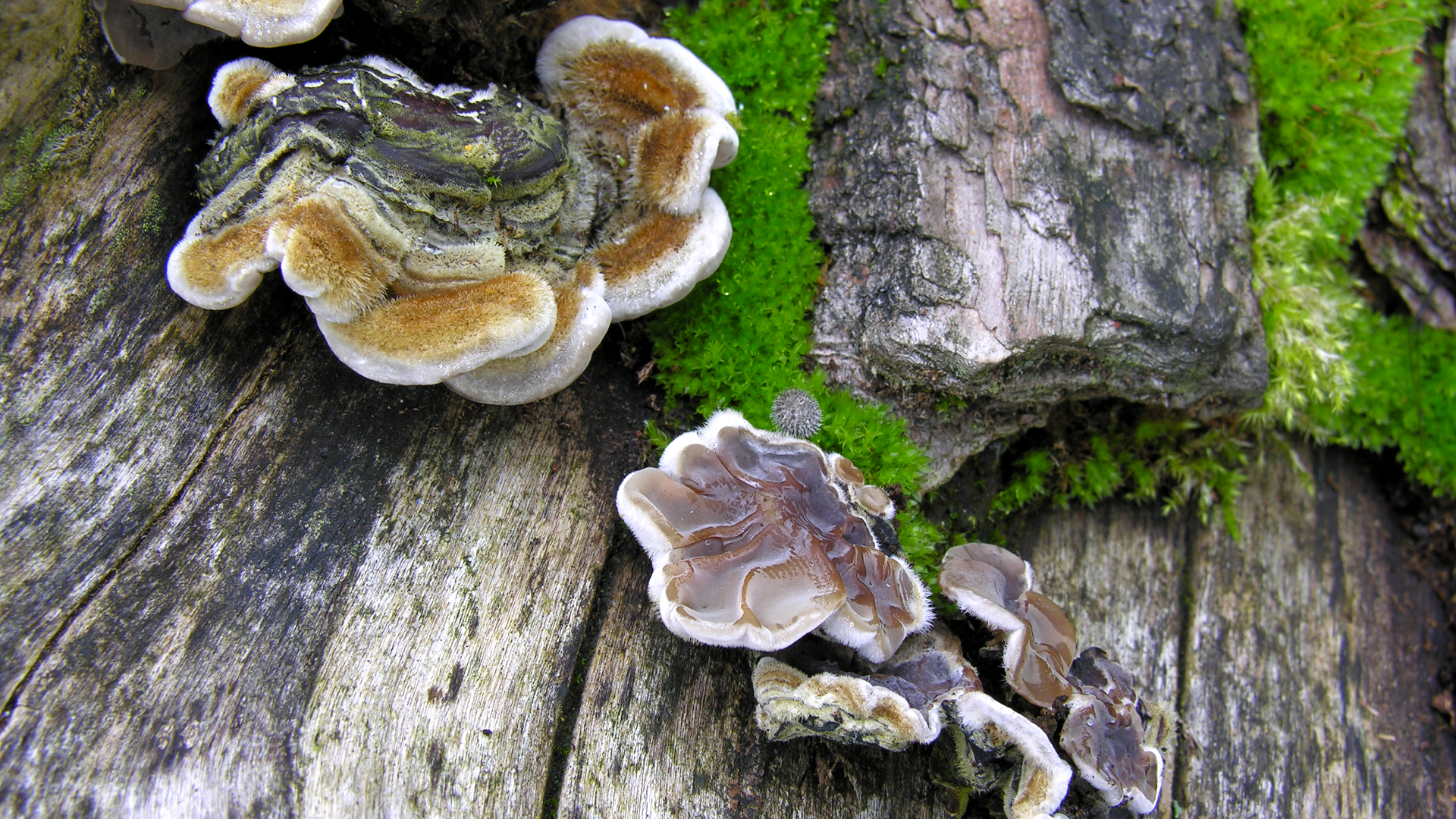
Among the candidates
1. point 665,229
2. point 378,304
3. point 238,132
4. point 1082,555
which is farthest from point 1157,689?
point 238,132

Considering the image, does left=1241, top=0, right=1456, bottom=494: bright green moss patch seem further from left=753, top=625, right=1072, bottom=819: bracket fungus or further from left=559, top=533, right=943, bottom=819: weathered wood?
left=559, top=533, right=943, bottom=819: weathered wood

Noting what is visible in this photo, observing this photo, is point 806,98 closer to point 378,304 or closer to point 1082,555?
point 378,304

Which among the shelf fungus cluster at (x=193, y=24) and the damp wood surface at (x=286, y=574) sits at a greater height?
the shelf fungus cluster at (x=193, y=24)

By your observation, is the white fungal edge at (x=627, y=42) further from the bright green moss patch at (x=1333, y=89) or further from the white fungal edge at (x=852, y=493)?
the bright green moss patch at (x=1333, y=89)

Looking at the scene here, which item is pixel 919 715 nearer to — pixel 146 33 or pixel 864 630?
pixel 864 630

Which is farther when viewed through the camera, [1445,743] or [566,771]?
[1445,743]

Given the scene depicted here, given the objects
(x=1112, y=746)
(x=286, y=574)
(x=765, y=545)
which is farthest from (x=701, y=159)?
(x=1112, y=746)

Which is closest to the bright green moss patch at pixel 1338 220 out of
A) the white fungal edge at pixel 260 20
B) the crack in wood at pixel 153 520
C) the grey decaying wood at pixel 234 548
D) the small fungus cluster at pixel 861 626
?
the small fungus cluster at pixel 861 626
